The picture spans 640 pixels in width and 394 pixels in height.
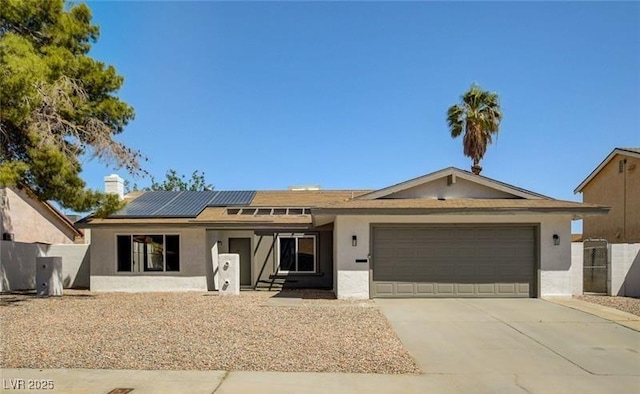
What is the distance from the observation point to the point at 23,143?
12.8 metres

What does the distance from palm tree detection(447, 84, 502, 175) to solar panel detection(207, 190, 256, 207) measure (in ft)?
39.0

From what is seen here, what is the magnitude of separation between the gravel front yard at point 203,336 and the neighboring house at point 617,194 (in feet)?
46.3

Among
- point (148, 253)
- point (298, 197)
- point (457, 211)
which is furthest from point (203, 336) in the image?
point (298, 197)

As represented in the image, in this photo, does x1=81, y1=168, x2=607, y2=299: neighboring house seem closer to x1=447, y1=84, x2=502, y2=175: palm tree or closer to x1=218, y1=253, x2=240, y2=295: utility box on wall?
x1=218, y1=253, x2=240, y2=295: utility box on wall

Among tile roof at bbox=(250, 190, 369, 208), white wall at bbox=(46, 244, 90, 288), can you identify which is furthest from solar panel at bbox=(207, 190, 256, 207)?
white wall at bbox=(46, 244, 90, 288)

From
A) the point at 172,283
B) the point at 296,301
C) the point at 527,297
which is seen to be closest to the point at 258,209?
A: the point at 172,283

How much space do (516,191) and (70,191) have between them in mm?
12542

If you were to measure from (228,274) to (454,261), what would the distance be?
7.02m

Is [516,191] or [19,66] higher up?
[19,66]

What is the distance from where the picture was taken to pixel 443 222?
45.3 feet

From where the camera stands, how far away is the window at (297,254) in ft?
58.7

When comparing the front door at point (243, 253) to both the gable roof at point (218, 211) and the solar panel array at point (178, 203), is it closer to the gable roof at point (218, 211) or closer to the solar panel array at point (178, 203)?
the gable roof at point (218, 211)

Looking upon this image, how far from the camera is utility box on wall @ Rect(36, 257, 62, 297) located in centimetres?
1562

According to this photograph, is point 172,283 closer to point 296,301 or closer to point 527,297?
point 296,301
